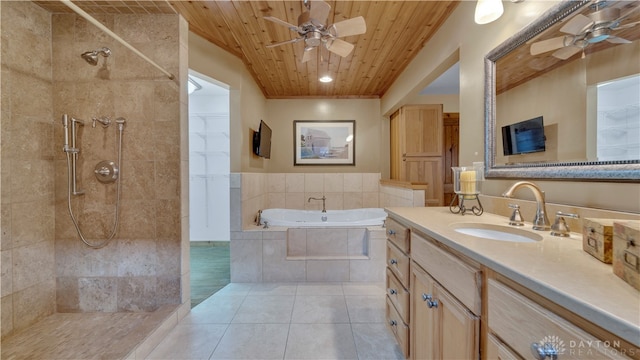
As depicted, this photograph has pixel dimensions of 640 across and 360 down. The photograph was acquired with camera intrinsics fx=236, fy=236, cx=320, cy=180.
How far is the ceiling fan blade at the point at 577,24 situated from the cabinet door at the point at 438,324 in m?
1.22

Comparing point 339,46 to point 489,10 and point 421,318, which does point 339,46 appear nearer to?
point 489,10

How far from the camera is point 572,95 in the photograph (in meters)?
1.01

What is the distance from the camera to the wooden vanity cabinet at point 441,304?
80 cm

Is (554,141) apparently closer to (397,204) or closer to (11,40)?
(397,204)

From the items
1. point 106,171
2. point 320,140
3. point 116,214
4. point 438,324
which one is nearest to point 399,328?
point 438,324

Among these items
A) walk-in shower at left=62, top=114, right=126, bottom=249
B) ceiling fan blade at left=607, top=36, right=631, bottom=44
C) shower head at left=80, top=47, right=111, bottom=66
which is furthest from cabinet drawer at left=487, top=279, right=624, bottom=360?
shower head at left=80, top=47, right=111, bottom=66

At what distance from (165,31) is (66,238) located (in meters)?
1.86

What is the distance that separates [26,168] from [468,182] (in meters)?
3.07

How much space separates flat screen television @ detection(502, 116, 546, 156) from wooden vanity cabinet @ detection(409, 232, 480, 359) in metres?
0.73

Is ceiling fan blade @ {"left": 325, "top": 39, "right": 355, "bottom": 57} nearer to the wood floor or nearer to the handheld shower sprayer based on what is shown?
the handheld shower sprayer

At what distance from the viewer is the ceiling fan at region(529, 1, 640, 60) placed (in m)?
0.88

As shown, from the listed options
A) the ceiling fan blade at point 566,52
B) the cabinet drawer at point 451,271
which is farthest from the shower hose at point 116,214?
the ceiling fan blade at point 566,52

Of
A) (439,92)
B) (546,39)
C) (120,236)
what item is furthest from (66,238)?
(439,92)

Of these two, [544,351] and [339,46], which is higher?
[339,46]
